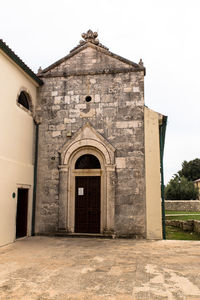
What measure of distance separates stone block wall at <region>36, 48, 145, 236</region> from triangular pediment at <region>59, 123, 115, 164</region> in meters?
0.19

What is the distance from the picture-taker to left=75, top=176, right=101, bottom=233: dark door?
9.21m

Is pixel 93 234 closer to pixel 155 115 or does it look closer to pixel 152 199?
pixel 152 199

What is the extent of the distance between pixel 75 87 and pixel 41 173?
359cm

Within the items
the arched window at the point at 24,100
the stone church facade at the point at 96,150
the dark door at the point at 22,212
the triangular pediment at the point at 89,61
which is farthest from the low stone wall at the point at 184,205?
the arched window at the point at 24,100

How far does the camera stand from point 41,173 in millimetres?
9781

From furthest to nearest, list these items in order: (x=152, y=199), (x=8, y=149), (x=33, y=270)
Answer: (x=152, y=199), (x=8, y=149), (x=33, y=270)

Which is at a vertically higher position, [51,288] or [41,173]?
[41,173]

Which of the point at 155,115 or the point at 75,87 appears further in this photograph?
the point at 75,87

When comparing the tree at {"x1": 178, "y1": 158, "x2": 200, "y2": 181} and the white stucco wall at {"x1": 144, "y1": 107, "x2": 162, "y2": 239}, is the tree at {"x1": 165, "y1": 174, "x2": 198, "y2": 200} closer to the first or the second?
the tree at {"x1": 178, "y1": 158, "x2": 200, "y2": 181}

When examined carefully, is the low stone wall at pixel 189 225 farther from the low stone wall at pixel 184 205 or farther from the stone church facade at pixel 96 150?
the low stone wall at pixel 184 205

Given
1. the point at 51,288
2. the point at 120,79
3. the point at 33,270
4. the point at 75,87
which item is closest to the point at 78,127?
the point at 75,87

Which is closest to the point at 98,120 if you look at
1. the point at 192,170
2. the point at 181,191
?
the point at 181,191

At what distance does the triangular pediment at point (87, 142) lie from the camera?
30.7ft

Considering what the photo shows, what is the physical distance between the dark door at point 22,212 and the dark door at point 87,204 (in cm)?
182
